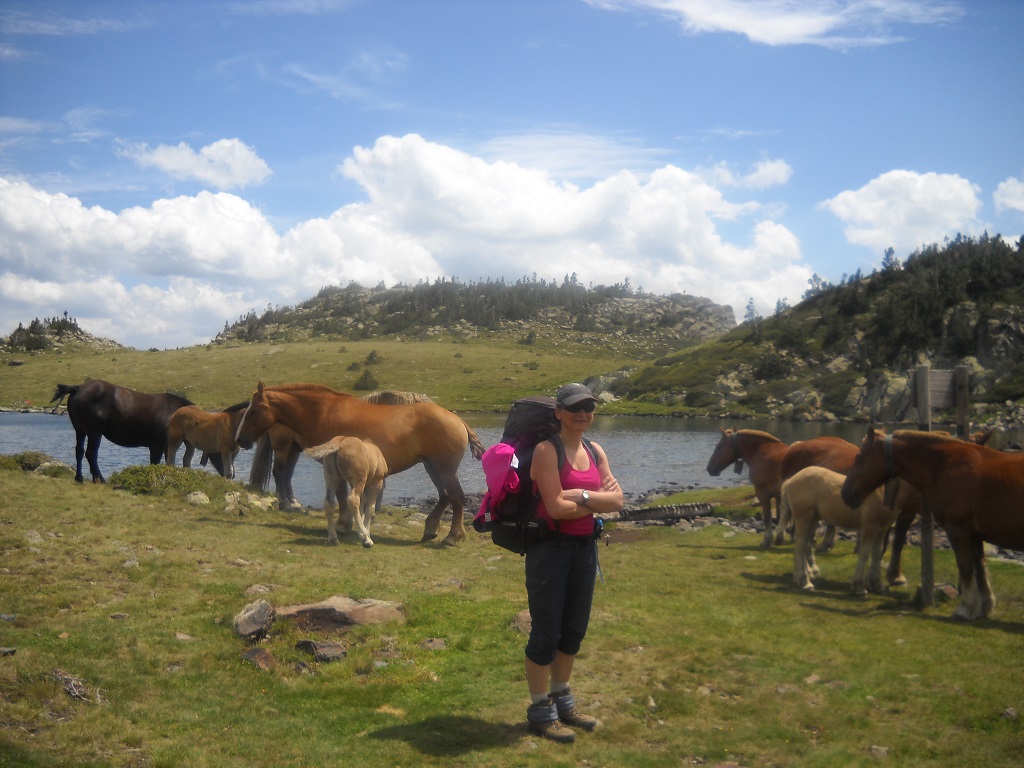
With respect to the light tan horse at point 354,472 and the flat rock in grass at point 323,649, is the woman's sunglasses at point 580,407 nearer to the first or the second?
the flat rock in grass at point 323,649

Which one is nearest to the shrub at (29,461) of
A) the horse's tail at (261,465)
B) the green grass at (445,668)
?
the horse's tail at (261,465)

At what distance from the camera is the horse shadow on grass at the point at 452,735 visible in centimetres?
640

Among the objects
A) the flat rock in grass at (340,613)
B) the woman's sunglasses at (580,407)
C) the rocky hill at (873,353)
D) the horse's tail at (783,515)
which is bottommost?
the flat rock in grass at (340,613)

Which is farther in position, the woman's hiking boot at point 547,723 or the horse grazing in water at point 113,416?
the horse grazing in water at point 113,416

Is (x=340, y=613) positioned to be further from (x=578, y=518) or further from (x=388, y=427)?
(x=388, y=427)

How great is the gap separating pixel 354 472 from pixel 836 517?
8.51 meters

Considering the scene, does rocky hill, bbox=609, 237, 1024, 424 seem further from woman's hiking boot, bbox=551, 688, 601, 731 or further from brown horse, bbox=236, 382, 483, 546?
woman's hiking boot, bbox=551, 688, 601, 731

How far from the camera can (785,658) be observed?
9211 mm

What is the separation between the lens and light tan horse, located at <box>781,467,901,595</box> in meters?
12.7

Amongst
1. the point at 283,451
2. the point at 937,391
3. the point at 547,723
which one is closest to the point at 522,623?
the point at 547,723

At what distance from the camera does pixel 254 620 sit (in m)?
8.65

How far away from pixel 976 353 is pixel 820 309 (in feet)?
112

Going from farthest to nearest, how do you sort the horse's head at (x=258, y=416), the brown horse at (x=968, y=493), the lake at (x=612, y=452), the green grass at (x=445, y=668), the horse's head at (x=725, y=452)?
1. the lake at (x=612, y=452)
2. the horse's head at (x=725, y=452)
3. the horse's head at (x=258, y=416)
4. the brown horse at (x=968, y=493)
5. the green grass at (x=445, y=668)

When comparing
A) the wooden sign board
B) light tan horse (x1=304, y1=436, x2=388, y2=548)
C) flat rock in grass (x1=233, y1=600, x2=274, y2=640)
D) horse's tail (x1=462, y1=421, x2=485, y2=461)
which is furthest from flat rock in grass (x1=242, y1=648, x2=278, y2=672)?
the wooden sign board
